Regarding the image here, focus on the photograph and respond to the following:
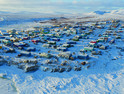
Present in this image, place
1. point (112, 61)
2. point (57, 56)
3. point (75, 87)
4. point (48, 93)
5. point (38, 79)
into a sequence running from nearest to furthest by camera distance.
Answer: point (48, 93) → point (75, 87) → point (38, 79) → point (112, 61) → point (57, 56)

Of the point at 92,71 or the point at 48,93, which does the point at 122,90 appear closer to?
the point at 92,71

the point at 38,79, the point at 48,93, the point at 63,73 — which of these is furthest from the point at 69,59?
the point at 48,93

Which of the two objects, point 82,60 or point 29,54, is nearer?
point 82,60

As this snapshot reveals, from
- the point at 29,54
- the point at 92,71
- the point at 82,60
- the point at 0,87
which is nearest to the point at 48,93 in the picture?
the point at 0,87

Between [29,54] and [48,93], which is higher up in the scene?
[29,54]

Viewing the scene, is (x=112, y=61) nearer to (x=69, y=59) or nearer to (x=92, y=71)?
(x=92, y=71)

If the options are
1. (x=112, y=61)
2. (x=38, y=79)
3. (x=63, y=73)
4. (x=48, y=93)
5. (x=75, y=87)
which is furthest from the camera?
(x=112, y=61)
